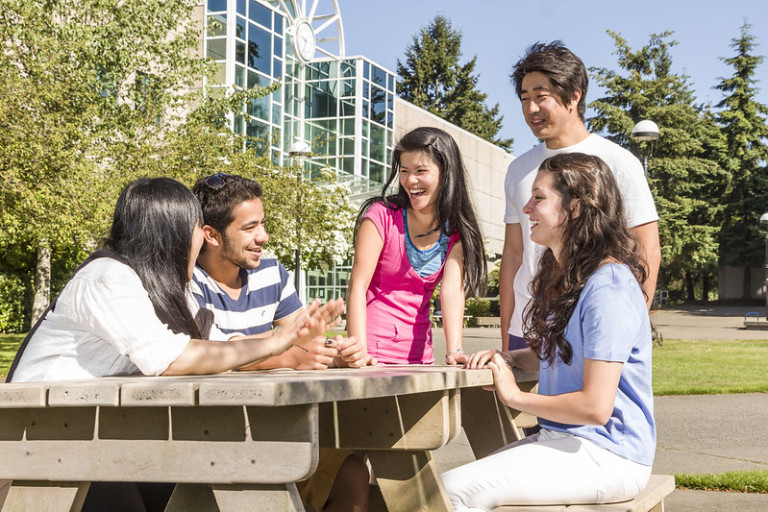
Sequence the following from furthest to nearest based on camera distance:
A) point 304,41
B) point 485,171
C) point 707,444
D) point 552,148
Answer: point 485,171, point 304,41, point 707,444, point 552,148

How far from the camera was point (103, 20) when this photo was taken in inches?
795

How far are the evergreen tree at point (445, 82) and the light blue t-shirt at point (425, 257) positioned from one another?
68.9 metres

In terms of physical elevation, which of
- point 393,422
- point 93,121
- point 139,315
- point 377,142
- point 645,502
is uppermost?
point 377,142

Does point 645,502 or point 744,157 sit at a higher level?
point 744,157

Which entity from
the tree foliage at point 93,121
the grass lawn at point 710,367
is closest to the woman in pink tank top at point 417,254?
the grass lawn at point 710,367

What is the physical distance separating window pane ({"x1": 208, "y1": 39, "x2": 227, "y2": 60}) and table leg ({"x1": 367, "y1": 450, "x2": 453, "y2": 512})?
3124 centimetres

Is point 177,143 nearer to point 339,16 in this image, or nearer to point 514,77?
point 514,77

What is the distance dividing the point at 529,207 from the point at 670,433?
17.0 feet

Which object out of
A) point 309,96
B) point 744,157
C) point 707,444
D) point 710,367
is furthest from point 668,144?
point 707,444

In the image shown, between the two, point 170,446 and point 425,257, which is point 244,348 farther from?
point 425,257

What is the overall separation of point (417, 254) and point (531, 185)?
0.61 m

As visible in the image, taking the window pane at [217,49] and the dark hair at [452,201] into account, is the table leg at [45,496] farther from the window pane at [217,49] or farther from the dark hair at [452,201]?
the window pane at [217,49]

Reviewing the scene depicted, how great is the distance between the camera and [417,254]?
13.0 feet

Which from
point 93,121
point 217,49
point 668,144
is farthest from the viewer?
point 668,144
